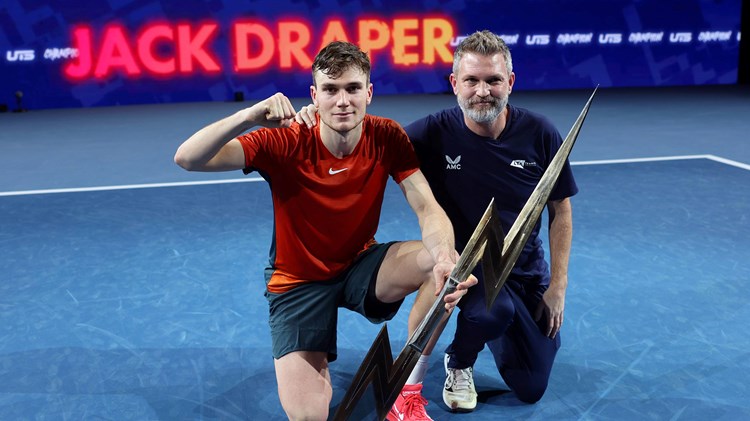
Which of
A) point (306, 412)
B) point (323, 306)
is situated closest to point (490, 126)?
point (323, 306)

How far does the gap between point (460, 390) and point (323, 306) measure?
0.70 m

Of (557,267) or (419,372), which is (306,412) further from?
(557,267)

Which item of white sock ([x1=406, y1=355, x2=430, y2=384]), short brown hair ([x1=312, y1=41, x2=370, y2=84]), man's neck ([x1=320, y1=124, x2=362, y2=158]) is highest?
short brown hair ([x1=312, y1=41, x2=370, y2=84])

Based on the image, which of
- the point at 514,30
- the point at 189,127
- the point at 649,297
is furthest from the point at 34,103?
the point at 649,297

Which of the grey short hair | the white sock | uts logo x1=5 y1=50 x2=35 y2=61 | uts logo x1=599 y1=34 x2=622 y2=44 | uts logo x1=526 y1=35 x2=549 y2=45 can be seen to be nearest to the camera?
the grey short hair

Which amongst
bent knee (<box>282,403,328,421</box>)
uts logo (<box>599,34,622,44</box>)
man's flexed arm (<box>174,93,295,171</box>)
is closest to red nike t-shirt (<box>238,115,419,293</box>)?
man's flexed arm (<box>174,93,295,171</box>)

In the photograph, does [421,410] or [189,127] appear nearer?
[421,410]

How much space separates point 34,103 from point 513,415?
13194 millimetres

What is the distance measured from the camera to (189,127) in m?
11.5

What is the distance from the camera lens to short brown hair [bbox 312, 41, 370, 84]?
113 inches

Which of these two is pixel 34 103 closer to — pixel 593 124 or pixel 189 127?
pixel 189 127

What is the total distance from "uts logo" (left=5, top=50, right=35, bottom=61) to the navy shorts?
40.5 feet

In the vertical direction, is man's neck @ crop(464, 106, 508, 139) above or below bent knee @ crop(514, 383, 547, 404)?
above

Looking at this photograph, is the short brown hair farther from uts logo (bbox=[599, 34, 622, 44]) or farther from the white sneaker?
uts logo (bbox=[599, 34, 622, 44])
